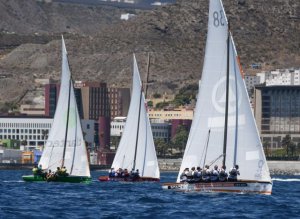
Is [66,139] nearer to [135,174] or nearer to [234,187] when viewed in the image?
[135,174]

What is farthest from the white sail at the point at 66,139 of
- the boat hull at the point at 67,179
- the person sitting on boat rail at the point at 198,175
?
the person sitting on boat rail at the point at 198,175

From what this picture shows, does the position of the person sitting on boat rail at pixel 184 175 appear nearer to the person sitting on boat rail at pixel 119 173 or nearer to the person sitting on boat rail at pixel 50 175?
the person sitting on boat rail at pixel 50 175

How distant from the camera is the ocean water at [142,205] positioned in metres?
77.6

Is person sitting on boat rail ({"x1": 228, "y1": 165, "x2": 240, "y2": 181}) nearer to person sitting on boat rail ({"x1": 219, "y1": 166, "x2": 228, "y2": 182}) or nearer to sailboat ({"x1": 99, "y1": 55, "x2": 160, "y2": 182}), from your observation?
person sitting on boat rail ({"x1": 219, "y1": 166, "x2": 228, "y2": 182})

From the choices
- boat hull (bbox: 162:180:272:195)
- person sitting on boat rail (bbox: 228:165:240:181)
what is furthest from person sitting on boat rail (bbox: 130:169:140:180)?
person sitting on boat rail (bbox: 228:165:240:181)

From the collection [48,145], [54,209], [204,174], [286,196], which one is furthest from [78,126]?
[54,209]

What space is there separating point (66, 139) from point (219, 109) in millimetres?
36505

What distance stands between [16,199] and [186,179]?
8.71m

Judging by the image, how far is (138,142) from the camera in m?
130

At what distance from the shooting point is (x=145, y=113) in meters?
132

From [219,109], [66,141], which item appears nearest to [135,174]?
[66,141]

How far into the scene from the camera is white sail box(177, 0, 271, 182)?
88.6 meters

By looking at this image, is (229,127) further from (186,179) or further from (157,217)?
(157,217)

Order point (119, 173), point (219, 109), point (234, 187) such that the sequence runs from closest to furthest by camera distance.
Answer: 1. point (234, 187)
2. point (219, 109)
3. point (119, 173)
